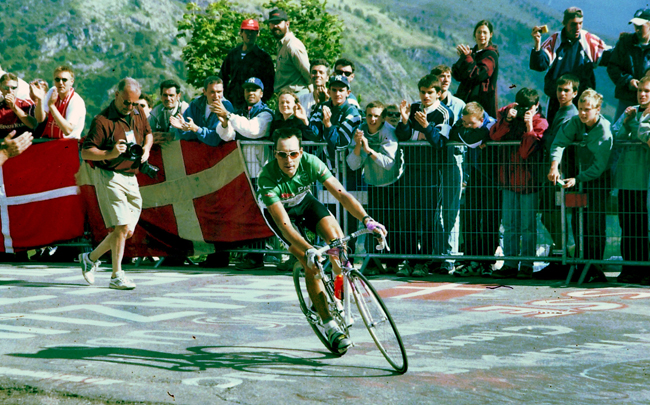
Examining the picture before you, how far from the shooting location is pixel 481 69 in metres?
11.9

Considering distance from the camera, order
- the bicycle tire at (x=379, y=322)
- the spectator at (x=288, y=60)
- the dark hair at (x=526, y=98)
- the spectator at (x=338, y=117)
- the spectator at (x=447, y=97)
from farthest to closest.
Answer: the spectator at (x=288, y=60), the spectator at (x=338, y=117), the spectator at (x=447, y=97), the dark hair at (x=526, y=98), the bicycle tire at (x=379, y=322)

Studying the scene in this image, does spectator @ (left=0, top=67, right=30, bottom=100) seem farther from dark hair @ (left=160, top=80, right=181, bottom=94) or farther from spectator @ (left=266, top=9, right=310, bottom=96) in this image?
spectator @ (left=266, top=9, right=310, bottom=96)

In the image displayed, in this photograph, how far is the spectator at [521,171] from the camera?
1082 centimetres

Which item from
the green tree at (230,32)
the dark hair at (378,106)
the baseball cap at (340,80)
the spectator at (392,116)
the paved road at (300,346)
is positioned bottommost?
the paved road at (300,346)

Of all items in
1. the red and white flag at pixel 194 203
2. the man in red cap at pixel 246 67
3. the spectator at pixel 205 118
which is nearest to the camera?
the spectator at pixel 205 118

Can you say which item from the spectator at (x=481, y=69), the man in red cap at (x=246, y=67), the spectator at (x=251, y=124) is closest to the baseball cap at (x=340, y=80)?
the spectator at (x=251, y=124)

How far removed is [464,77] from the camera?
11.9 meters

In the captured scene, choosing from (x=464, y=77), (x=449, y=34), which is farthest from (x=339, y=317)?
(x=449, y=34)

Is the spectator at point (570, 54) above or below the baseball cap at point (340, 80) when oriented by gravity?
above

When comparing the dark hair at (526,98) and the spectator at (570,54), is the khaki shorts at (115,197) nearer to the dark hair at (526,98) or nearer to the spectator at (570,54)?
the dark hair at (526,98)

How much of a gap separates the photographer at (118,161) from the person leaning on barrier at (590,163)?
487 cm

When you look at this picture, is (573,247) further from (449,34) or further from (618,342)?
(449,34)

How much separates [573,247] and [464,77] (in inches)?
106

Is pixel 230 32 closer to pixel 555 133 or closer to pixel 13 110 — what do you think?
pixel 13 110
